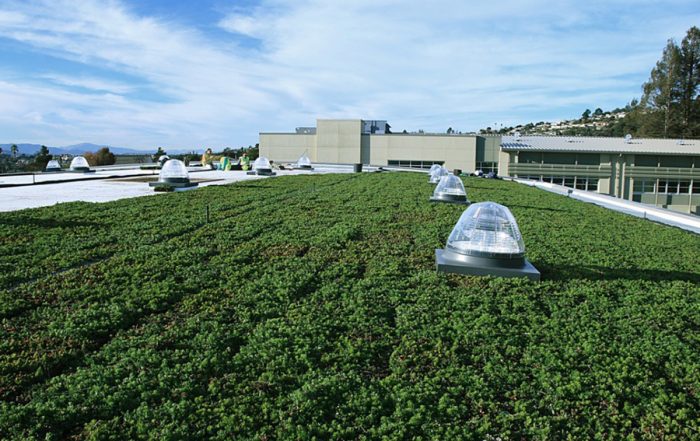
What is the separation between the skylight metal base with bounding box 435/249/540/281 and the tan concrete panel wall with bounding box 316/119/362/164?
52902mm

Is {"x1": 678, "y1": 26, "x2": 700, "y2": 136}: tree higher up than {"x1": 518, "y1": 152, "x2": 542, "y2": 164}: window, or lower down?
higher up

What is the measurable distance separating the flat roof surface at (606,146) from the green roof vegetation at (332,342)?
4126cm

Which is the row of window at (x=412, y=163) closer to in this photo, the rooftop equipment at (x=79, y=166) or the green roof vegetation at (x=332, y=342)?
the rooftop equipment at (x=79, y=166)

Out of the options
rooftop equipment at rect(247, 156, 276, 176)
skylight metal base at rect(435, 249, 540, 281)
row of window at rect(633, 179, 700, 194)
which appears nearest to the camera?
skylight metal base at rect(435, 249, 540, 281)

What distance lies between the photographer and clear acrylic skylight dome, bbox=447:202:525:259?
262 inches

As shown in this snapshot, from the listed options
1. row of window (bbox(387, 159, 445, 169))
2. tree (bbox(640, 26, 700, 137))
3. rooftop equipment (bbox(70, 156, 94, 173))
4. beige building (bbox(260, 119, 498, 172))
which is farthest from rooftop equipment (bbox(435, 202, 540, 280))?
tree (bbox(640, 26, 700, 137))

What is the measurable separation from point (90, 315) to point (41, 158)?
1402 inches

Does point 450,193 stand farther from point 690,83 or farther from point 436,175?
point 690,83

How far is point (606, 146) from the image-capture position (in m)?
47.2

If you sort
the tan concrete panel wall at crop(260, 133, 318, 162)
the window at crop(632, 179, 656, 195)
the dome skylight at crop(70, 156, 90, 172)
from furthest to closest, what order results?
the tan concrete panel wall at crop(260, 133, 318, 162), the window at crop(632, 179, 656, 195), the dome skylight at crop(70, 156, 90, 172)

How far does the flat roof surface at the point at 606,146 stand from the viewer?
45925 millimetres

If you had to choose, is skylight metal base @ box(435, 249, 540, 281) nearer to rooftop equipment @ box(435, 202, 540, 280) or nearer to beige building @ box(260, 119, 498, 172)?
rooftop equipment @ box(435, 202, 540, 280)

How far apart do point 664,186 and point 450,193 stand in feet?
138

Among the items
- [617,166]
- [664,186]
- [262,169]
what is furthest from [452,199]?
[664,186]
